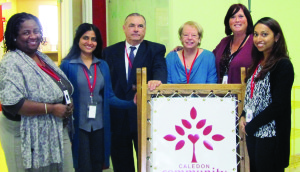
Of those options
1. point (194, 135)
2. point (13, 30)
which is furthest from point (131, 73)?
point (13, 30)

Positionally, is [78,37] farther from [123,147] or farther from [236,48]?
[236,48]

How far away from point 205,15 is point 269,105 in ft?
6.35

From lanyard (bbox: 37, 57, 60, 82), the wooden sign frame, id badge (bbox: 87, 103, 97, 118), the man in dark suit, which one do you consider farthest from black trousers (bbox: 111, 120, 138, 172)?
lanyard (bbox: 37, 57, 60, 82)

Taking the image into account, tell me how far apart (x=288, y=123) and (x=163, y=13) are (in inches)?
88.3

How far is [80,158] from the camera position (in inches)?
91.7

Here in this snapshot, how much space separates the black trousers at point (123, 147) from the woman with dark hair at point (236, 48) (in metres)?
0.81

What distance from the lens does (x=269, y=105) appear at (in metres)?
1.85

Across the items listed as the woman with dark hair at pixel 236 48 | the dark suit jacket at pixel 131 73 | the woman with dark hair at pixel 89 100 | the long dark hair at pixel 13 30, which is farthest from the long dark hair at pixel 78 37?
the woman with dark hair at pixel 236 48

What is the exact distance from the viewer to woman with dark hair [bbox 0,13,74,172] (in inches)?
73.9

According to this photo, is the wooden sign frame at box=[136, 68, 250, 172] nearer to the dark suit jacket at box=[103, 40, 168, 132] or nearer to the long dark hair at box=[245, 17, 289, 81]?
the long dark hair at box=[245, 17, 289, 81]

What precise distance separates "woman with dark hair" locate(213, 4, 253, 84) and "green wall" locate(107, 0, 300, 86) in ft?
3.07

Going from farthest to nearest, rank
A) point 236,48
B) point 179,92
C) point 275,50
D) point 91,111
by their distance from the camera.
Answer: point 236,48 → point 91,111 → point 179,92 → point 275,50

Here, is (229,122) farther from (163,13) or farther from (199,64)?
(163,13)

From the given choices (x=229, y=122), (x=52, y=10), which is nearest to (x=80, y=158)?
(x=229, y=122)
